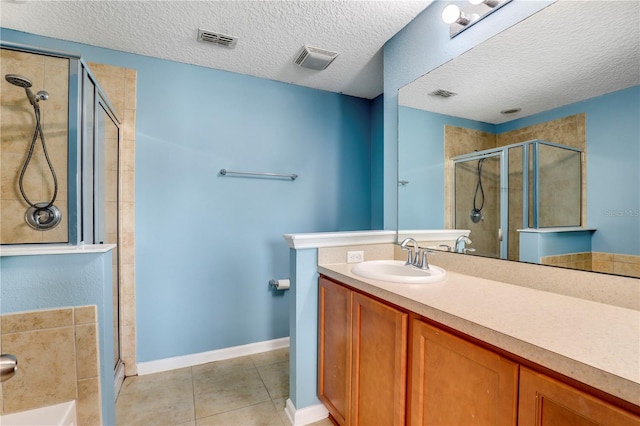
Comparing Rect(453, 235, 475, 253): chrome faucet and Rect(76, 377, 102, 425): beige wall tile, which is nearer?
Rect(76, 377, 102, 425): beige wall tile

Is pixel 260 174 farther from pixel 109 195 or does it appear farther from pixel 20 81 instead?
pixel 20 81

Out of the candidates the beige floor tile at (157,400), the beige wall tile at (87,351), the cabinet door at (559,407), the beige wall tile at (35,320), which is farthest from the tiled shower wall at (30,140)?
the cabinet door at (559,407)

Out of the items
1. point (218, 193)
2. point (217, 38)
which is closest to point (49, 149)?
point (218, 193)

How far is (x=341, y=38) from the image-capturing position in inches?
74.3

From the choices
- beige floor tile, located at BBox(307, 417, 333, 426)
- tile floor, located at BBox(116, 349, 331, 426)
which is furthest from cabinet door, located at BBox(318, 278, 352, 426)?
tile floor, located at BBox(116, 349, 331, 426)

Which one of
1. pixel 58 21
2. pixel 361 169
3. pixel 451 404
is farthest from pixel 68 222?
pixel 361 169

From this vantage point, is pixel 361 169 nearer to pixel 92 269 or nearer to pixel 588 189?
pixel 588 189

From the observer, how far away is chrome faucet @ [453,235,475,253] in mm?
1444

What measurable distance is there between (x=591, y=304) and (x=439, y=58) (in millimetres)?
1371

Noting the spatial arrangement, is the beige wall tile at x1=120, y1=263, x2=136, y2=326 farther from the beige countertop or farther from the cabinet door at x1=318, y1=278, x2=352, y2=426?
the beige countertop

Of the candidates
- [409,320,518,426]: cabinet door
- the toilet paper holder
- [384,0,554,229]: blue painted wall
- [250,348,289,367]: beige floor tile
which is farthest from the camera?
the toilet paper holder

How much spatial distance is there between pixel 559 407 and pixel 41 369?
1743 mm

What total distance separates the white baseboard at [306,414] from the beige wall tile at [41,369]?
3.40ft

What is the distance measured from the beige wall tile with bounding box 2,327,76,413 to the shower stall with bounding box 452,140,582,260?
1878mm
